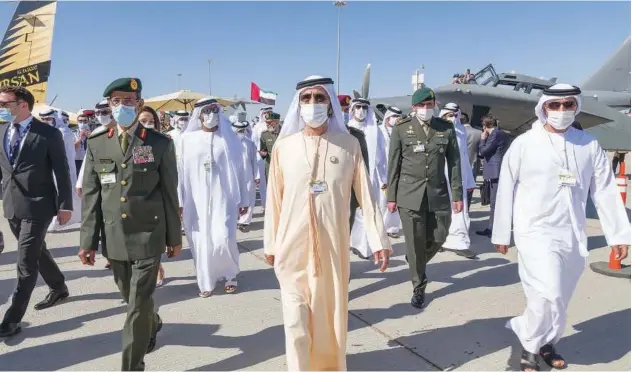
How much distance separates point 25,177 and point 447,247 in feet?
17.1

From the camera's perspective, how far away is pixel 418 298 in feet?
14.1

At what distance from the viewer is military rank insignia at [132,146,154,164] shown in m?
2.81

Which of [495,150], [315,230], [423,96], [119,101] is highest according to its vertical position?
[423,96]

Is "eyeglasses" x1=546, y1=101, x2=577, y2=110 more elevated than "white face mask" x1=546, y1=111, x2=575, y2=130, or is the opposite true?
"eyeglasses" x1=546, y1=101, x2=577, y2=110

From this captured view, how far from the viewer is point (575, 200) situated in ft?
10.0

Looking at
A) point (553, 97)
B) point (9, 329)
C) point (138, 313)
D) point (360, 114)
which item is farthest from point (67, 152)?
point (553, 97)

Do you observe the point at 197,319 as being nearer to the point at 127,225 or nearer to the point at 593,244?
the point at 127,225

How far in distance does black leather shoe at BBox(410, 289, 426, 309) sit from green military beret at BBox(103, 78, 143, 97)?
122 inches

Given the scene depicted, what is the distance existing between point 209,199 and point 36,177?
162cm

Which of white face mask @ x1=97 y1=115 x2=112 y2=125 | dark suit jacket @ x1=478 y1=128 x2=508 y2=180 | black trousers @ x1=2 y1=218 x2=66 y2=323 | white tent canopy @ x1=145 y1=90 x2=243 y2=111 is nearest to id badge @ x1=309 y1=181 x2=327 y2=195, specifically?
black trousers @ x1=2 y1=218 x2=66 y2=323

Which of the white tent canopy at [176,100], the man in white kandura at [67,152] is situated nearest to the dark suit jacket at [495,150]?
the man in white kandura at [67,152]

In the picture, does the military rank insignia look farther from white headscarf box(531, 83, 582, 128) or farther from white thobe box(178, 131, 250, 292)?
white headscarf box(531, 83, 582, 128)

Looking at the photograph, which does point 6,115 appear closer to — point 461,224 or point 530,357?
point 530,357

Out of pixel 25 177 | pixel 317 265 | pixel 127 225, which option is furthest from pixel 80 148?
pixel 317 265
